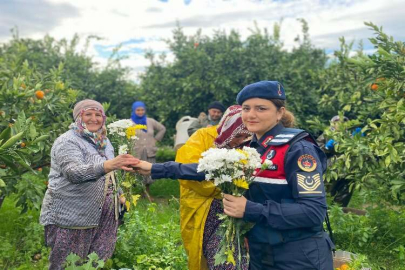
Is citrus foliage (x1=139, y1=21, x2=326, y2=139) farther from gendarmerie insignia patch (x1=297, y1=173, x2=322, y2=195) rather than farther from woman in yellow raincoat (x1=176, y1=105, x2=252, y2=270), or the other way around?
gendarmerie insignia patch (x1=297, y1=173, x2=322, y2=195)

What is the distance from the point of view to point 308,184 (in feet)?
6.79

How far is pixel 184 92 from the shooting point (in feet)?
30.1

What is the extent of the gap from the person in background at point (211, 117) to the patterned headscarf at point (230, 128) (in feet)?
14.7

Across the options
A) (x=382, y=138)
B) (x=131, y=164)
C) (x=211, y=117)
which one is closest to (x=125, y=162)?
(x=131, y=164)

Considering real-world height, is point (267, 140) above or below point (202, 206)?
above

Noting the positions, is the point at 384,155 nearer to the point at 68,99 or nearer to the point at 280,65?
the point at 68,99

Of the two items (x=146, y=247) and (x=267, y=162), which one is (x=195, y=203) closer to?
(x=267, y=162)

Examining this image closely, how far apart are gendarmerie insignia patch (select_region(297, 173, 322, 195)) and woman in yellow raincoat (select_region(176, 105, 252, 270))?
2.50ft

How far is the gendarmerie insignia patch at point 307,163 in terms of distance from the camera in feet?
6.82

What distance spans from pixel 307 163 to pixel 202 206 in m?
0.97

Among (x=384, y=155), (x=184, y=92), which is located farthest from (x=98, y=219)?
(x=184, y=92)

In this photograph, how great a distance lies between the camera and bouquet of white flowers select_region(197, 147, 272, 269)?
6.62 feet

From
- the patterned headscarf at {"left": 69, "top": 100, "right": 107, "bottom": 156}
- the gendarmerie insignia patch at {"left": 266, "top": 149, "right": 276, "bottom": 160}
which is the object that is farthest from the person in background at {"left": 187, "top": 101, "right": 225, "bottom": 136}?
the gendarmerie insignia patch at {"left": 266, "top": 149, "right": 276, "bottom": 160}

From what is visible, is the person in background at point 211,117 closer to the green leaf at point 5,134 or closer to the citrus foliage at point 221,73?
the citrus foliage at point 221,73
